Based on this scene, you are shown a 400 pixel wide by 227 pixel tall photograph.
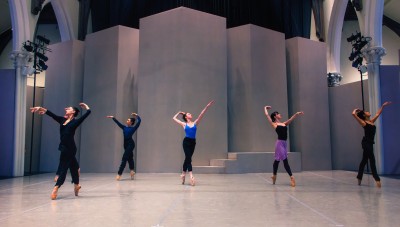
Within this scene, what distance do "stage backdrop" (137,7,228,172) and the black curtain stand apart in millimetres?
3556

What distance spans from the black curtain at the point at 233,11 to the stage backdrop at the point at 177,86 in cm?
356

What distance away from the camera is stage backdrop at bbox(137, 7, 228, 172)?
1124 cm

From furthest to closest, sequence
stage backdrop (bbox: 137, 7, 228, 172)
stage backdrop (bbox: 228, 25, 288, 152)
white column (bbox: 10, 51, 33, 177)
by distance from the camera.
→ stage backdrop (bbox: 228, 25, 288, 152) < stage backdrop (bbox: 137, 7, 228, 172) < white column (bbox: 10, 51, 33, 177)

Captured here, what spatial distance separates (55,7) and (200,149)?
883 centimetres

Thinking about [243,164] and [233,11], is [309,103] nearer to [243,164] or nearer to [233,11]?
[243,164]

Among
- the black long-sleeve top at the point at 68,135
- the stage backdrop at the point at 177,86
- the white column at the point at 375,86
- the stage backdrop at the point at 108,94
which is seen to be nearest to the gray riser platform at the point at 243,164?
the stage backdrop at the point at 177,86

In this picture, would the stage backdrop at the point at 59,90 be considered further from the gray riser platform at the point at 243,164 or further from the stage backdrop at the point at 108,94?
the gray riser platform at the point at 243,164

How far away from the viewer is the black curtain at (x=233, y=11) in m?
14.9

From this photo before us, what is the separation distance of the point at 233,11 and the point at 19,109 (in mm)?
10151

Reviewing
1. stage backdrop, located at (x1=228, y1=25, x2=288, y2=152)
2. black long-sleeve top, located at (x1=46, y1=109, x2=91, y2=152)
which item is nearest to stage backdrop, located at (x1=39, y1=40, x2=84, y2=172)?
stage backdrop, located at (x1=228, y1=25, x2=288, y2=152)

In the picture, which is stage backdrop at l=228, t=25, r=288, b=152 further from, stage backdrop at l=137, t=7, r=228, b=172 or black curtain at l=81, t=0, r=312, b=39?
black curtain at l=81, t=0, r=312, b=39

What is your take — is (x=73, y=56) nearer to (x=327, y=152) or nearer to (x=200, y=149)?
(x=200, y=149)

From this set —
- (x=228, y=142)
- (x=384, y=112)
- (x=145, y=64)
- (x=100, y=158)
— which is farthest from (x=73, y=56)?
(x=384, y=112)

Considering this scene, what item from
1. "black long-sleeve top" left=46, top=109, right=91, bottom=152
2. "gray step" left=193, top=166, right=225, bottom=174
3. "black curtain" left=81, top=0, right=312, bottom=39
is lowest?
"gray step" left=193, top=166, right=225, bottom=174
